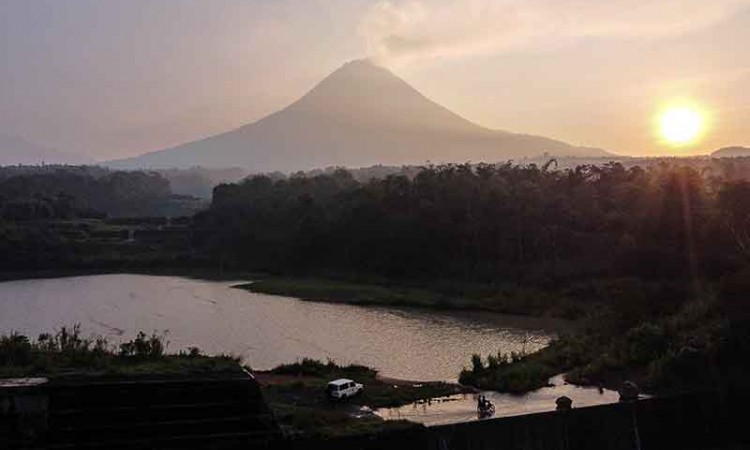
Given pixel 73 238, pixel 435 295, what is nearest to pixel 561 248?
pixel 435 295

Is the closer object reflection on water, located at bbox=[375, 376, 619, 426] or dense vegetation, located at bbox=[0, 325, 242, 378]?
reflection on water, located at bbox=[375, 376, 619, 426]

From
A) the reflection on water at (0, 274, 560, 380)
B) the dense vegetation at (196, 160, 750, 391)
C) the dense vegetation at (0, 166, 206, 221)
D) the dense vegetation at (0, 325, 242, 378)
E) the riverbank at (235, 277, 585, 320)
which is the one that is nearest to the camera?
the dense vegetation at (0, 325, 242, 378)

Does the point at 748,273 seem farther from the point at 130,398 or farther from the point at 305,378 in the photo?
the point at 130,398

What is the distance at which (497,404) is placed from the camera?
12.8 m

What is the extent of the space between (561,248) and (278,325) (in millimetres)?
13604

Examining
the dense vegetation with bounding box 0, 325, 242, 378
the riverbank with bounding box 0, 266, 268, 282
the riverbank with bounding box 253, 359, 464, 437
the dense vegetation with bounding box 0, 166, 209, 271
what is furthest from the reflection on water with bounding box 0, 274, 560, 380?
the dense vegetation with bounding box 0, 166, 209, 271

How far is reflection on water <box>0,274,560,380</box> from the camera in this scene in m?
19.6

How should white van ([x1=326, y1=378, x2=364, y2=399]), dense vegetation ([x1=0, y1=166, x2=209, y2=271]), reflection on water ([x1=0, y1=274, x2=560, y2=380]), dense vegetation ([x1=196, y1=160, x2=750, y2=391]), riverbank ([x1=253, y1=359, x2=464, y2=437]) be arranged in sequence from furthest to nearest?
1. dense vegetation ([x1=0, y1=166, x2=209, y2=271])
2. reflection on water ([x1=0, y1=274, x2=560, y2=380])
3. dense vegetation ([x1=196, y1=160, x2=750, y2=391])
4. white van ([x1=326, y1=378, x2=364, y2=399])
5. riverbank ([x1=253, y1=359, x2=464, y2=437])

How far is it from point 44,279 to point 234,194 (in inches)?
628

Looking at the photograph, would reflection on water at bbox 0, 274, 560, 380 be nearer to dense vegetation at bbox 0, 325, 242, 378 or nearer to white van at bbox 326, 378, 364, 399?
dense vegetation at bbox 0, 325, 242, 378

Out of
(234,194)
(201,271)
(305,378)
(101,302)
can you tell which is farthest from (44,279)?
(305,378)

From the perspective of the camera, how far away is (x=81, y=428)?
8906 millimetres

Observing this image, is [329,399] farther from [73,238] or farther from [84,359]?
[73,238]

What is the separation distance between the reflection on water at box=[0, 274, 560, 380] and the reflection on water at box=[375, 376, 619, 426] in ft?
9.78
